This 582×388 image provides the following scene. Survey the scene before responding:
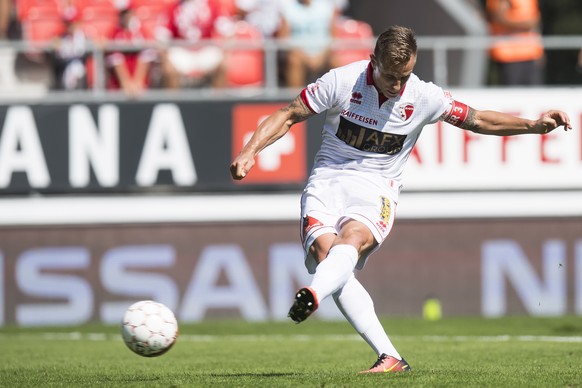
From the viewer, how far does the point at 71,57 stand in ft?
53.6

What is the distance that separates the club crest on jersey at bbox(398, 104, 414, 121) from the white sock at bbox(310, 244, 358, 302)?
1093 mm

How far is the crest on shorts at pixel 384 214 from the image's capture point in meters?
8.26

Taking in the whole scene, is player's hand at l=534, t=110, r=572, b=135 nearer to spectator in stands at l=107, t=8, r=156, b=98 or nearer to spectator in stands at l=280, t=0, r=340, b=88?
spectator in stands at l=280, t=0, r=340, b=88

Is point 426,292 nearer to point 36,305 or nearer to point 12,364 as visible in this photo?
point 36,305

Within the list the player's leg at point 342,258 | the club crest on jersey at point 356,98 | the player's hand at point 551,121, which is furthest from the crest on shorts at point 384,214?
the player's hand at point 551,121

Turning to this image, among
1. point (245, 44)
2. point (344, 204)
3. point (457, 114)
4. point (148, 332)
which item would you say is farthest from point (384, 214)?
point (245, 44)

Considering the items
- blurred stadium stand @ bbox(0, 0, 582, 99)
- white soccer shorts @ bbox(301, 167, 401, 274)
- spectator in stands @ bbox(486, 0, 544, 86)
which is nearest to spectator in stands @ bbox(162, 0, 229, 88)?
blurred stadium stand @ bbox(0, 0, 582, 99)

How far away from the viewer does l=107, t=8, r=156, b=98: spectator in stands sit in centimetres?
1638

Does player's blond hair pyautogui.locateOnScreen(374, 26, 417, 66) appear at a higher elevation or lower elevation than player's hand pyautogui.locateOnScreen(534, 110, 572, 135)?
higher

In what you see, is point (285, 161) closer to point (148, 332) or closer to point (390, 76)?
point (148, 332)

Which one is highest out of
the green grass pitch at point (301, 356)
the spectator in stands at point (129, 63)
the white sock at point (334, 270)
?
the spectator in stands at point (129, 63)

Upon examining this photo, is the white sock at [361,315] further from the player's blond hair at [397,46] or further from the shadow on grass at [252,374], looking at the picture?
the player's blond hair at [397,46]

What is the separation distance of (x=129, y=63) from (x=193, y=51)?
→ 3.01ft

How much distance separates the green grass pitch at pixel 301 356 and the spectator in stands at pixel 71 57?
351 cm
